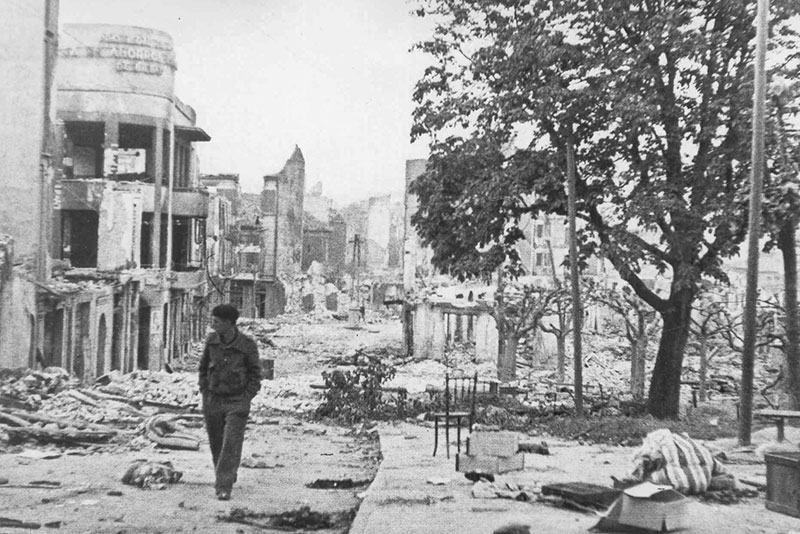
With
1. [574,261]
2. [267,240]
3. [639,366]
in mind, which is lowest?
[639,366]

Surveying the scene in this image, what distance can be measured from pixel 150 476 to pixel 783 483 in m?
5.27

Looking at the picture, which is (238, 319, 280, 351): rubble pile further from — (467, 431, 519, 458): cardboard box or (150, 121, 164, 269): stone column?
(467, 431, 519, 458): cardboard box

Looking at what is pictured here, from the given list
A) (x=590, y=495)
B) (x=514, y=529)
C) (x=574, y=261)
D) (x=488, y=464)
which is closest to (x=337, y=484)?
(x=488, y=464)

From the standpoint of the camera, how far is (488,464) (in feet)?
24.0

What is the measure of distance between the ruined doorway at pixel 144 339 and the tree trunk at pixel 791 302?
2240cm

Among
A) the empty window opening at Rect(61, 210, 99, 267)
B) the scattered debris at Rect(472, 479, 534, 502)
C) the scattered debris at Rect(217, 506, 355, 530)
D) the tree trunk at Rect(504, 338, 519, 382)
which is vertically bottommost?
the tree trunk at Rect(504, 338, 519, 382)

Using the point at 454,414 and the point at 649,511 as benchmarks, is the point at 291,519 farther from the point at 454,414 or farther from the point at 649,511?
the point at 454,414

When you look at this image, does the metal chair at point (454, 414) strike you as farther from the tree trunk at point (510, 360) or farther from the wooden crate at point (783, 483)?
the tree trunk at point (510, 360)

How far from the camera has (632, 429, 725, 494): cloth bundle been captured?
610 centimetres

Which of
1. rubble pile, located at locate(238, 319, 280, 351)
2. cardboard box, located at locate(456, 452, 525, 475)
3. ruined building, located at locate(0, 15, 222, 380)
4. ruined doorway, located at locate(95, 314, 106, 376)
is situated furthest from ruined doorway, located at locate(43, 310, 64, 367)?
rubble pile, located at locate(238, 319, 280, 351)

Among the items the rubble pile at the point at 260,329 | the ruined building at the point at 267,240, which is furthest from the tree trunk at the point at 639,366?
the ruined building at the point at 267,240

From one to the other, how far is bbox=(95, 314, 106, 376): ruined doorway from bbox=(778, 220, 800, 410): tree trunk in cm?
1805

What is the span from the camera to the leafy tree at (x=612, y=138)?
12297mm

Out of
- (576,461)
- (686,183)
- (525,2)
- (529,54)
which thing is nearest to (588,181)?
(686,183)
